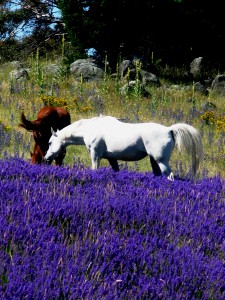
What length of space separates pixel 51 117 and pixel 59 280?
529cm

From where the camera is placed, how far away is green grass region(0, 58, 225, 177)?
10.2 m

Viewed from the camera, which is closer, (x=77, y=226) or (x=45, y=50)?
(x=77, y=226)

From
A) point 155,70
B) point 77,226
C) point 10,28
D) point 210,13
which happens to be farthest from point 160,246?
point 10,28

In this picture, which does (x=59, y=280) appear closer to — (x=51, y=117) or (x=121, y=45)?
(x=51, y=117)

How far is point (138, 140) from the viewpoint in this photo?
660 centimetres

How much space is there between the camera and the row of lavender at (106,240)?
10.0 ft

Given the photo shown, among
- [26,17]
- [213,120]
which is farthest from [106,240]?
[26,17]

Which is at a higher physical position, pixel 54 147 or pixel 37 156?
pixel 54 147

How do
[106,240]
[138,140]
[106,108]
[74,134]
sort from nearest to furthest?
[106,240] → [138,140] → [74,134] → [106,108]

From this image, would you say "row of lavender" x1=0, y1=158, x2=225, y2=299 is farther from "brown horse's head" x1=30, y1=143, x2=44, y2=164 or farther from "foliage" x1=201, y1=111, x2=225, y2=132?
"foliage" x1=201, y1=111, x2=225, y2=132

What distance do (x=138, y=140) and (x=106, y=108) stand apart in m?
8.22

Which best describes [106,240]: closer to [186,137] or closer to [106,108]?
[186,137]

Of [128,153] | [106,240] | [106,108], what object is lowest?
[106,240]

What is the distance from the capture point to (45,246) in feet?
11.4
